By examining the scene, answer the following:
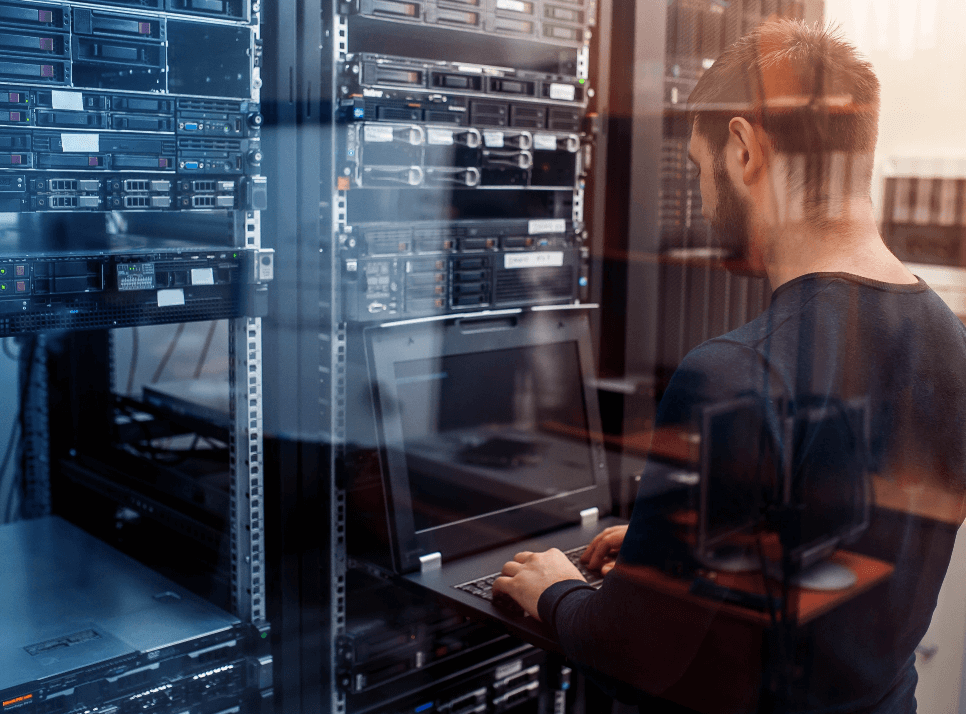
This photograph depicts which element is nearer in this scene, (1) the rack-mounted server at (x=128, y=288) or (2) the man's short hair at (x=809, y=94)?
(2) the man's short hair at (x=809, y=94)

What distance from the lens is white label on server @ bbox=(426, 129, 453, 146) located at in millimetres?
1546

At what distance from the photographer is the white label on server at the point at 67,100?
1.20m

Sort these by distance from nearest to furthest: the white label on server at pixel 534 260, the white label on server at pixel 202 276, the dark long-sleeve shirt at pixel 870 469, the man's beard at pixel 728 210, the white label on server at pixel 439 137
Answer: the dark long-sleeve shirt at pixel 870 469 → the man's beard at pixel 728 210 → the white label on server at pixel 202 276 → the white label on server at pixel 439 137 → the white label on server at pixel 534 260

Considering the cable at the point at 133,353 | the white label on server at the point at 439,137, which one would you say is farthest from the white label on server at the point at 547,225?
the cable at the point at 133,353

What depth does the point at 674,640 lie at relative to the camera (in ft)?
3.55

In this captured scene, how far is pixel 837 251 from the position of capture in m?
1.04

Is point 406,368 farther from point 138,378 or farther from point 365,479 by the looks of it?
point 138,378

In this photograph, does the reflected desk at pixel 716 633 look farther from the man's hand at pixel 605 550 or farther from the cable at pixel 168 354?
the cable at pixel 168 354

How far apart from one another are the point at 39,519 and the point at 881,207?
1.57 meters

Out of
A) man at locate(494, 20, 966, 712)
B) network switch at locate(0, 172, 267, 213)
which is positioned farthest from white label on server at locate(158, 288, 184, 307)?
man at locate(494, 20, 966, 712)

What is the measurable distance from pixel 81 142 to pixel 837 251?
94 cm

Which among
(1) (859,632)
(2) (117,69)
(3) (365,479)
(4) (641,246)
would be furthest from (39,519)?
(1) (859,632)

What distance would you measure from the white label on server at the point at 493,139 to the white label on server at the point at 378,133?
210mm

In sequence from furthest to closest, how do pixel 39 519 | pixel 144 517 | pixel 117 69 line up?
pixel 39 519
pixel 144 517
pixel 117 69
